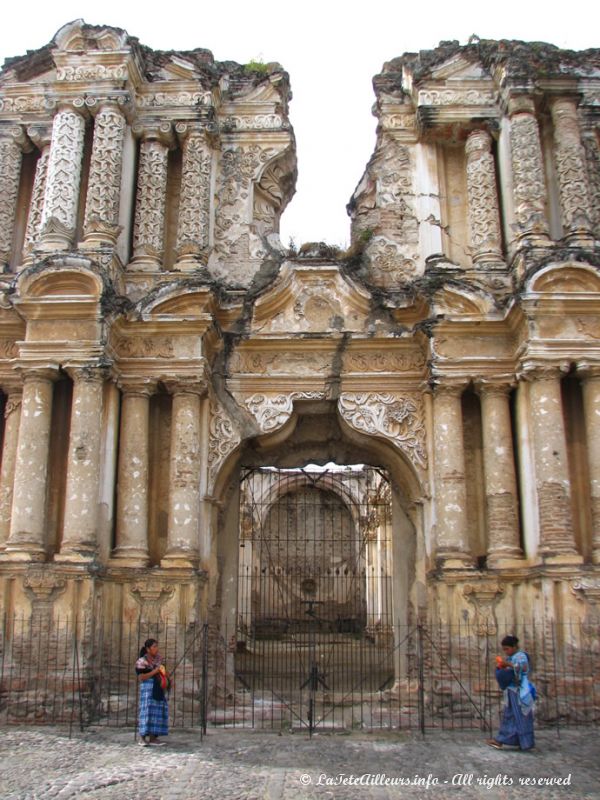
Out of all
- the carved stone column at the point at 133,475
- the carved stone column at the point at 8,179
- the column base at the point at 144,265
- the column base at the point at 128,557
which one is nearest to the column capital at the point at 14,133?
the carved stone column at the point at 8,179

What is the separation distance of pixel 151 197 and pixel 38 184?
1.65 meters

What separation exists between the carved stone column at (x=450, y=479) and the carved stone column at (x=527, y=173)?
7.79 ft

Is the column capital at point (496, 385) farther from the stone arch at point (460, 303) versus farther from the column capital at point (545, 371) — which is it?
the stone arch at point (460, 303)

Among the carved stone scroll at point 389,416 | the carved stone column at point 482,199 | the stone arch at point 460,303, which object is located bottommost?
the carved stone scroll at point 389,416

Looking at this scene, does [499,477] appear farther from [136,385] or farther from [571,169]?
[136,385]

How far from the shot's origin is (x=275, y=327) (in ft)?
37.0

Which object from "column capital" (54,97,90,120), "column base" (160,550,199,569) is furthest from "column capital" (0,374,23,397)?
"column capital" (54,97,90,120)


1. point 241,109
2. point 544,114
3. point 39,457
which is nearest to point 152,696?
point 39,457

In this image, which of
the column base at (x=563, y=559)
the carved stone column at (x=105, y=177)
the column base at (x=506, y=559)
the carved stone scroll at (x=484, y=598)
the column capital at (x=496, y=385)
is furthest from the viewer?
the carved stone column at (x=105, y=177)

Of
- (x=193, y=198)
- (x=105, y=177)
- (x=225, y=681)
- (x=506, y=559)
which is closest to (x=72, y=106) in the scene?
(x=105, y=177)

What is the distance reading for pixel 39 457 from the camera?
394 inches

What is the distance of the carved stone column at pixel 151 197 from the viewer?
11.6 m

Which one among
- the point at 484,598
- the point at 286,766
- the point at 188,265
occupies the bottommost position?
the point at 286,766

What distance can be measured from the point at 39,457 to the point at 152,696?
342 cm
